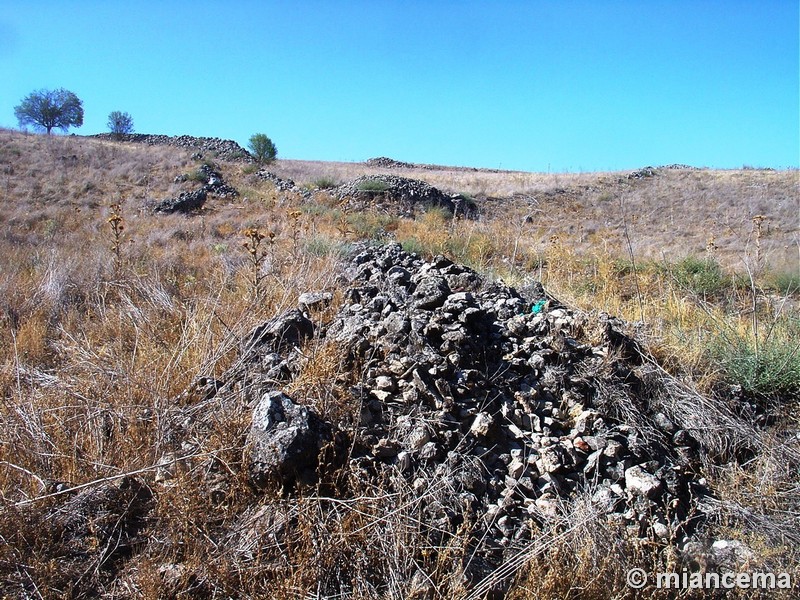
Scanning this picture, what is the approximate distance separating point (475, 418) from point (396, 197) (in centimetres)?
1206

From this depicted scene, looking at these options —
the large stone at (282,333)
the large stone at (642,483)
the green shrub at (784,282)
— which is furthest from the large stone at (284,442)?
the green shrub at (784,282)

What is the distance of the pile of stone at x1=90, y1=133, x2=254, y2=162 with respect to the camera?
2189 cm

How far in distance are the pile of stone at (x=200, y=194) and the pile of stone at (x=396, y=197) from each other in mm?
3281

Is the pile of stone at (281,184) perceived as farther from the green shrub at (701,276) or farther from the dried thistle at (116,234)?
the green shrub at (701,276)

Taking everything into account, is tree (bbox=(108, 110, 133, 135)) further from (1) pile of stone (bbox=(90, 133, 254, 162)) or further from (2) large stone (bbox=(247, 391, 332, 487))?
(2) large stone (bbox=(247, 391, 332, 487))

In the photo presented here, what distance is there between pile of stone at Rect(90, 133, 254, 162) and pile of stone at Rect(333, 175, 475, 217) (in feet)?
29.6

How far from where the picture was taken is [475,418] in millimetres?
2574

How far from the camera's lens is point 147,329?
355 centimetres

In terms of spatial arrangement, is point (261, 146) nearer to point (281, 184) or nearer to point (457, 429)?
point (281, 184)

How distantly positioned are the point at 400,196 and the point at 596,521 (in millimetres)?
12542

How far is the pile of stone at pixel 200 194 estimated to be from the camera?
1291cm

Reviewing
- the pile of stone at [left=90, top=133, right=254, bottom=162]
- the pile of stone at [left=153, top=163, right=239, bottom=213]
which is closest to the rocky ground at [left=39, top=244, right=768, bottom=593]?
the pile of stone at [left=153, top=163, right=239, bottom=213]

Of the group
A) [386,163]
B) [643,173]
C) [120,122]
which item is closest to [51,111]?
[120,122]

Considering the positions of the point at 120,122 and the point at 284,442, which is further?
the point at 120,122
